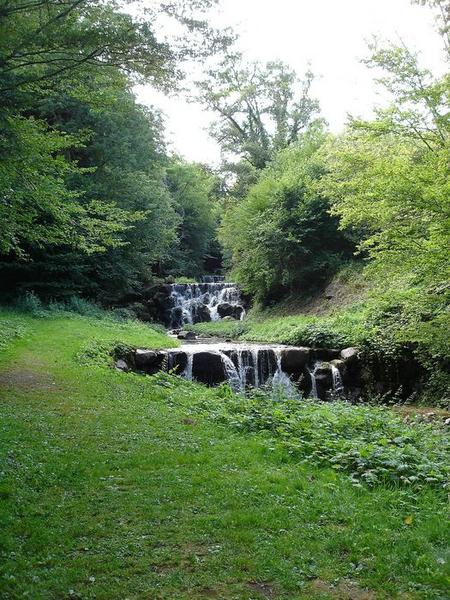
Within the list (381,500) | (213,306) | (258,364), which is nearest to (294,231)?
(213,306)

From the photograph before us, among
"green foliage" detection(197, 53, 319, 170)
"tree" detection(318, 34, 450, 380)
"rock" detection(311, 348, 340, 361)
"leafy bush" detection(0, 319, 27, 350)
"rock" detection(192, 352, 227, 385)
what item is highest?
"green foliage" detection(197, 53, 319, 170)

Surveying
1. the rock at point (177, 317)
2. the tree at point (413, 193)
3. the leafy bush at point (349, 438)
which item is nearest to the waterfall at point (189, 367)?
the leafy bush at point (349, 438)

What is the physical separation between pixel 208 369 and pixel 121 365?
105 inches

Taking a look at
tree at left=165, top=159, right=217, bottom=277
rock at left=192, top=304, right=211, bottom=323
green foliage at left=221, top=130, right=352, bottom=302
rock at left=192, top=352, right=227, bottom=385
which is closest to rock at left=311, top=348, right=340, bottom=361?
rock at left=192, top=352, right=227, bottom=385

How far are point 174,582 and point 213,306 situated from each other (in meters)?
23.1

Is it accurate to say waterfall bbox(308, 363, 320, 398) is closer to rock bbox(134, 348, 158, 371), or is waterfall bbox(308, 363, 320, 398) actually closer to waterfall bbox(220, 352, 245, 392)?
waterfall bbox(220, 352, 245, 392)

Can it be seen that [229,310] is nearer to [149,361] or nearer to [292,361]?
[292,361]

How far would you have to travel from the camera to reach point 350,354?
14234 mm

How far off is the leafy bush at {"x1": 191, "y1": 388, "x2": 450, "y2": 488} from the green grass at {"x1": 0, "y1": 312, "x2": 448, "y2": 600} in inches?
6.8

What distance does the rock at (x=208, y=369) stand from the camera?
14.2 metres

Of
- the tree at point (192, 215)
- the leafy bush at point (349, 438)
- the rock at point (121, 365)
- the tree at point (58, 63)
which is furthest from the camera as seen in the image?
the tree at point (192, 215)

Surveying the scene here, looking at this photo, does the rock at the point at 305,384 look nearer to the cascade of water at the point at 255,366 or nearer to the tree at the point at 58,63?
the cascade of water at the point at 255,366

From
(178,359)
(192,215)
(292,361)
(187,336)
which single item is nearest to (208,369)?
(178,359)

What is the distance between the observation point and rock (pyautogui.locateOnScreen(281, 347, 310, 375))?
14531 mm
